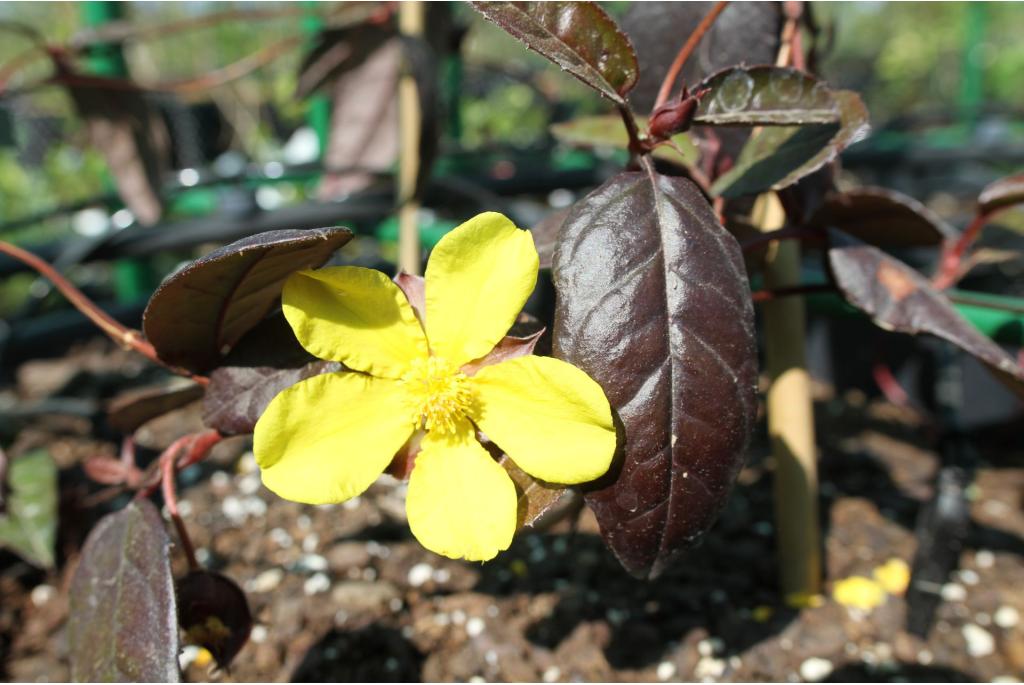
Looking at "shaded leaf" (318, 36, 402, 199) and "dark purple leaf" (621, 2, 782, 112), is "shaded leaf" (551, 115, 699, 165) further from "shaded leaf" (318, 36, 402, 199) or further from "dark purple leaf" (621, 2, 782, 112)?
"shaded leaf" (318, 36, 402, 199)

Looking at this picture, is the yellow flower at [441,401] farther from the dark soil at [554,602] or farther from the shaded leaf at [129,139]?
the shaded leaf at [129,139]

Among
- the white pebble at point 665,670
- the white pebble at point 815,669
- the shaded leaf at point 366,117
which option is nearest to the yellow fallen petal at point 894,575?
the white pebble at point 815,669

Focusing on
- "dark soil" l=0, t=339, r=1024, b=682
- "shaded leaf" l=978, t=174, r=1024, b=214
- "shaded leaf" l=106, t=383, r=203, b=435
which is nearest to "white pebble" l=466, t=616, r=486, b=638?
"dark soil" l=0, t=339, r=1024, b=682

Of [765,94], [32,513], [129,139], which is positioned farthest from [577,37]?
→ [129,139]

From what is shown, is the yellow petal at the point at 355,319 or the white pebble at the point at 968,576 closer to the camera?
the yellow petal at the point at 355,319

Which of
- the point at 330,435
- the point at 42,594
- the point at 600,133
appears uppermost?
the point at 600,133

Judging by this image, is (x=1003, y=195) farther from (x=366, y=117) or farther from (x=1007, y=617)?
(x=366, y=117)

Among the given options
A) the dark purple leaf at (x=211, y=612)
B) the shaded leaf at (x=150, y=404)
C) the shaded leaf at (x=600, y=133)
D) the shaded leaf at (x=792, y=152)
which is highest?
the shaded leaf at (x=792, y=152)
